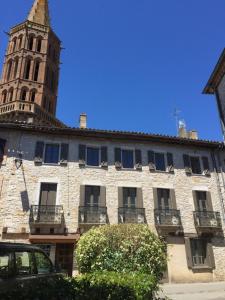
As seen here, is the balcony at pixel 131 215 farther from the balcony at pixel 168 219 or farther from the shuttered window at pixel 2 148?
the shuttered window at pixel 2 148

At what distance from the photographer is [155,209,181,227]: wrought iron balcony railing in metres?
19.0

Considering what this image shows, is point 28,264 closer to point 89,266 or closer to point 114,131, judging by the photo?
point 89,266

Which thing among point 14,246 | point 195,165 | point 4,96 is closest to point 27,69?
point 4,96

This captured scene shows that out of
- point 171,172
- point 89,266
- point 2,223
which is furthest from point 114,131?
point 89,266

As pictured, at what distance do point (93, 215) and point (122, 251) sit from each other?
7926 mm

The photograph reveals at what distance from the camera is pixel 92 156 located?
67.3 feet

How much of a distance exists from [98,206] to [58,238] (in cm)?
315

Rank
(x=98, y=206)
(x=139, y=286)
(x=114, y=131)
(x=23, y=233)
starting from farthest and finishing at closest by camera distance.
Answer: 1. (x=114, y=131)
2. (x=98, y=206)
3. (x=23, y=233)
4. (x=139, y=286)

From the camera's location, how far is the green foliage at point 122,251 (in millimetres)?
10172

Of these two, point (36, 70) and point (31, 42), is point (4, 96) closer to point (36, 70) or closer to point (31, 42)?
point (36, 70)

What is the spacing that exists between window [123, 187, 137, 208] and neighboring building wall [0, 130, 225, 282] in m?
0.37

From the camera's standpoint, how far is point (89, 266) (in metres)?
11.4

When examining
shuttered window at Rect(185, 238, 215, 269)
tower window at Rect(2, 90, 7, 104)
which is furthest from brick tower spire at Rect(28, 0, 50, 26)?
shuttered window at Rect(185, 238, 215, 269)

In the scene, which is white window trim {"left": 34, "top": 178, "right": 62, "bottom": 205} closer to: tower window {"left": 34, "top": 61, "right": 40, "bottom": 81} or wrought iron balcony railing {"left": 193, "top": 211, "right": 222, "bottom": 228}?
wrought iron balcony railing {"left": 193, "top": 211, "right": 222, "bottom": 228}
